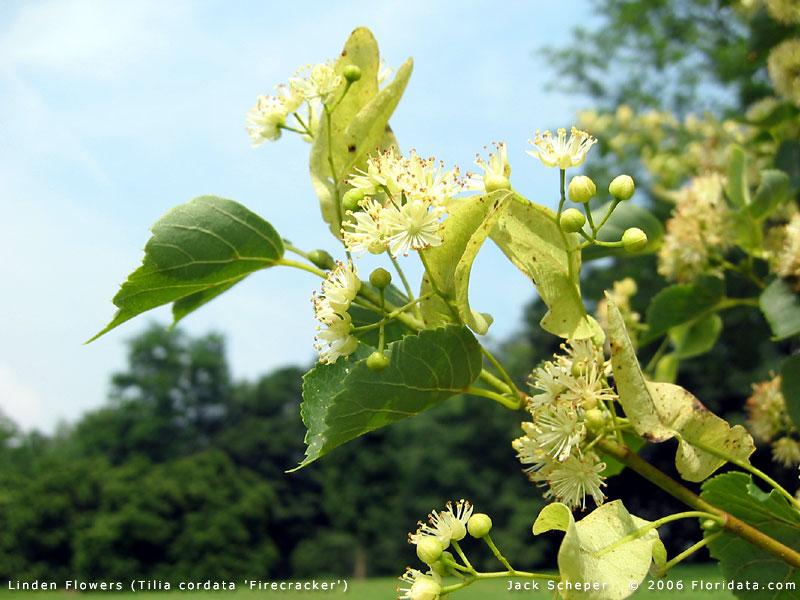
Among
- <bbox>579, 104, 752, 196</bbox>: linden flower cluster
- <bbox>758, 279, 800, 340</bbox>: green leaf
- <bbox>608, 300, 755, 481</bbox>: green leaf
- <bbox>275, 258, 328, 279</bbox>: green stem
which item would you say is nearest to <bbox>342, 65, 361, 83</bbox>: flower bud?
<bbox>275, 258, 328, 279</bbox>: green stem

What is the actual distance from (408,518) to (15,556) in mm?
13754

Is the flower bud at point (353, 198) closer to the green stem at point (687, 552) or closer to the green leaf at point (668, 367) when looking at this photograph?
the green stem at point (687, 552)

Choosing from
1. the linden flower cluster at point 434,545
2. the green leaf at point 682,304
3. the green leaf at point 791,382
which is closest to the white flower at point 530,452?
the linden flower cluster at point 434,545

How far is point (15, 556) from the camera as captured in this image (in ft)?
89.2

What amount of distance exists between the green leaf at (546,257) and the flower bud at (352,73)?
29 cm

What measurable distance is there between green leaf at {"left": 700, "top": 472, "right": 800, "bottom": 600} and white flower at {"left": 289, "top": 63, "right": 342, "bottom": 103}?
0.65m

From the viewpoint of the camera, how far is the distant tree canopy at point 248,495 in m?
27.2

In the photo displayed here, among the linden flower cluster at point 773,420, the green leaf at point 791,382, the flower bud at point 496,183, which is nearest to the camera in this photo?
the flower bud at point 496,183

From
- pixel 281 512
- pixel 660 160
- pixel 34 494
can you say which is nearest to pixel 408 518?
pixel 281 512

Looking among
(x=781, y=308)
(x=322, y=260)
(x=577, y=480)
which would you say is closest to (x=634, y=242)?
(x=577, y=480)

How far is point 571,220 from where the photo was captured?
2.63ft

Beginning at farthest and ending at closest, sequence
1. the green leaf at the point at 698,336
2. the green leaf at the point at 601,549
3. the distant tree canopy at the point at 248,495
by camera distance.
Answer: the distant tree canopy at the point at 248,495
the green leaf at the point at 698,336
the green leaf at the point at 601,549

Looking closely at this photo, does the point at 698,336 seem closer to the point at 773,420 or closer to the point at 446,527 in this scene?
the point at 773,420

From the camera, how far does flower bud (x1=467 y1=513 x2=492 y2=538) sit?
885 mm
